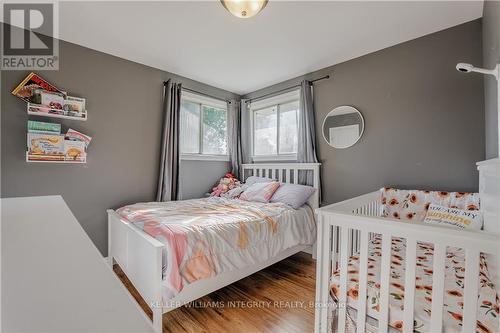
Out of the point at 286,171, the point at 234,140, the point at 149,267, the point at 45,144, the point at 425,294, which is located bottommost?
the point at 149,267

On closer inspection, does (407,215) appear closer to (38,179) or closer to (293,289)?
(293,289)

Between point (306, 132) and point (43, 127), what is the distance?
2.90m

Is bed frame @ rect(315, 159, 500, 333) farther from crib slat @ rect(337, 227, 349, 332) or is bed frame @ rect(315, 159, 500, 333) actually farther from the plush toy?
the plush toy

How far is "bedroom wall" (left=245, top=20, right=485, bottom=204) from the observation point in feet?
6.64

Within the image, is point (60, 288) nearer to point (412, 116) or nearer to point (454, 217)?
point (454, 217)

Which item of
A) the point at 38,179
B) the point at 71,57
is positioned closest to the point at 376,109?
the point at 71,57

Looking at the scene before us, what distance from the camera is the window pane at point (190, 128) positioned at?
11.0 ft

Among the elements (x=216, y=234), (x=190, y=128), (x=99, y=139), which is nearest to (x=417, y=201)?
(x=216, y=234)

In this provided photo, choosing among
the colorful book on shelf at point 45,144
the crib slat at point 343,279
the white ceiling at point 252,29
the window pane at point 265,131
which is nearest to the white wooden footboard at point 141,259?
the colorful book on shelf at point 45,144

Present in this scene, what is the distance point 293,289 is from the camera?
83.0 inches

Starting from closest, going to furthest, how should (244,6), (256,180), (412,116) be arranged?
1. (244,6)
2. (412,116)
3. (256,180)

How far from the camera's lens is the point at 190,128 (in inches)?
136

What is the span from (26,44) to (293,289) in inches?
138

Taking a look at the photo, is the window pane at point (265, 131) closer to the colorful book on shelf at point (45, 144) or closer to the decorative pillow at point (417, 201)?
the decorative pillow at point (417, 201)
